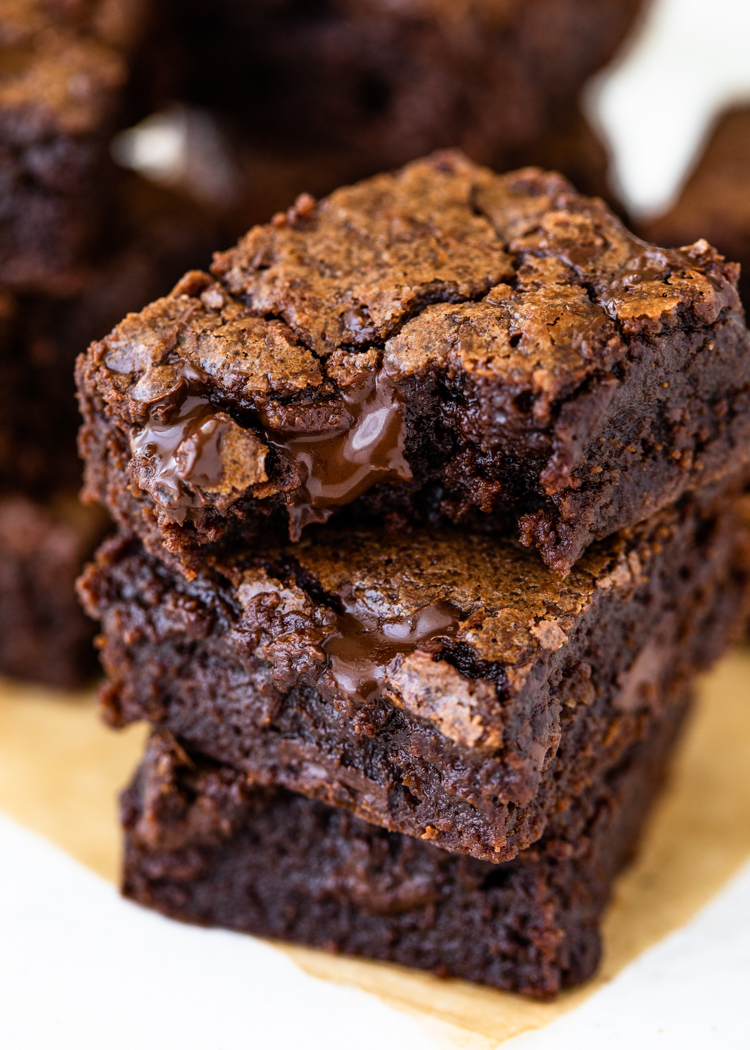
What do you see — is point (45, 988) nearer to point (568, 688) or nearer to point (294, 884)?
point (294, 884)

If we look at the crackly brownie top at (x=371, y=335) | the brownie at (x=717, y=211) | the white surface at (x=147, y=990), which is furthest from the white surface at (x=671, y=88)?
the white surface at (x=147, y=990)

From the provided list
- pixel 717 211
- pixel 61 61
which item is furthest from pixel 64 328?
pixel 717 211

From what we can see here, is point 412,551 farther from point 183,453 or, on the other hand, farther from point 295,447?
point 183,453

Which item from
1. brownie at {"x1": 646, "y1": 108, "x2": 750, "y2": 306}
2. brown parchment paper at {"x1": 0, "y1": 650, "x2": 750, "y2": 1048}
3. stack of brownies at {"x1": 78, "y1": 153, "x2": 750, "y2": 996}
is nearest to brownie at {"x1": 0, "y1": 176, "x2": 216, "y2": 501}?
brown parchment paper at {"x1": 0, "y1": 650, "x2": 750, "y2": 1048}

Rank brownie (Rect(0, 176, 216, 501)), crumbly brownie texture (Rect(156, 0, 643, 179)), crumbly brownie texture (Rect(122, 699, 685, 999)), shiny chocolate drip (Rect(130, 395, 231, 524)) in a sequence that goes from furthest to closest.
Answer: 1. crumbly brownie texture (Rect(156, 0, 643, 179))
2. brownie (Rect(0, 176, 216, 501))
3. crumbly brownie texture (Rect(122, 699, 685, 999))
4. shiny chocolate drip (Rect(130, 395, 231, 524))

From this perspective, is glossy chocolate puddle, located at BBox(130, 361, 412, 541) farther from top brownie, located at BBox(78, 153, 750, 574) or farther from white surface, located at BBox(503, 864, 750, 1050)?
white surface, located at BBox(503, 864, 750, 1050)

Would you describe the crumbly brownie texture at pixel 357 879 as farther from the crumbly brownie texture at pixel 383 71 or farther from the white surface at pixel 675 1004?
the crumbly brownie texture at pixel 383 71
